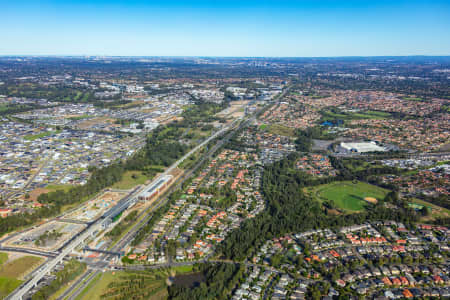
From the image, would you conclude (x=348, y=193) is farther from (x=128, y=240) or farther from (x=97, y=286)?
(x=97, y=286)

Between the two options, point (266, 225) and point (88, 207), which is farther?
point (88, 207)

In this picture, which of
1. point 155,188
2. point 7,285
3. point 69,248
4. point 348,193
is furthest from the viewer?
point 348,193

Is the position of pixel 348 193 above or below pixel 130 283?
above

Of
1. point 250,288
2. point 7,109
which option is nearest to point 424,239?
point 250,288

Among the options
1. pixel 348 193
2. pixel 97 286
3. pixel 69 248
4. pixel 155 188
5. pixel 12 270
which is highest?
pixel 155 188

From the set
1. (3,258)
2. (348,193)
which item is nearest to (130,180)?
(3,258)

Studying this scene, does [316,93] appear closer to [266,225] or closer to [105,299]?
[266,225]

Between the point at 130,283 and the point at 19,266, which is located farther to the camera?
the point at 19,266

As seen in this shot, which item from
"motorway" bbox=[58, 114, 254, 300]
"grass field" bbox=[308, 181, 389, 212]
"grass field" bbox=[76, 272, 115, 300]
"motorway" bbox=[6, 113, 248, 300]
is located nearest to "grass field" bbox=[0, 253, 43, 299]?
"motorway" bbox=[6, 113, 248, 300]
